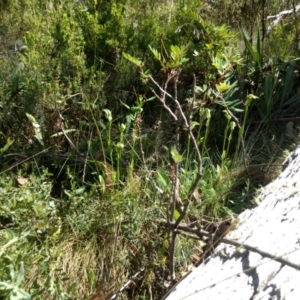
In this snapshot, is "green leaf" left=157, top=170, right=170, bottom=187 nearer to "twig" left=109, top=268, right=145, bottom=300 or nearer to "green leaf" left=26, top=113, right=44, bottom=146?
"twig" left=109, top=268, right=145, bottom=300

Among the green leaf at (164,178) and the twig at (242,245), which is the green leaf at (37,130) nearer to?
the green leaf at (164,178)

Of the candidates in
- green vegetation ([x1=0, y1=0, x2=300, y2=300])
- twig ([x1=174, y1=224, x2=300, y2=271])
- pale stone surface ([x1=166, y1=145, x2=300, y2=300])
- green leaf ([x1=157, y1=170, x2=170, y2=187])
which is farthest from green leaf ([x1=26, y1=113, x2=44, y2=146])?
pale stone surface ([x1=166, y1=145, x2=300, y2=300])

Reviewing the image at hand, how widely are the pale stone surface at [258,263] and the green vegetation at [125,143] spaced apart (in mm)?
329

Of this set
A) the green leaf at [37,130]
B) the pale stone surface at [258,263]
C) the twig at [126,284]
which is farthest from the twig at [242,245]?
the green leaf at [37,130]

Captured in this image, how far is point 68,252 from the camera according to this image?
108 inches

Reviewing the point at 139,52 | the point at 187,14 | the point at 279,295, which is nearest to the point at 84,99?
the point at 139,52

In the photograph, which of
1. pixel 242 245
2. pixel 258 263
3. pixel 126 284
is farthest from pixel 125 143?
pixel 258 263

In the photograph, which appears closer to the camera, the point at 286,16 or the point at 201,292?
the point at 201,292

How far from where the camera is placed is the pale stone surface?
5.93 feet

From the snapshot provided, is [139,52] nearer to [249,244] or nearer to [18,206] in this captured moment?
[18,206]

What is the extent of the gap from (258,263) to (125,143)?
5.27 ft

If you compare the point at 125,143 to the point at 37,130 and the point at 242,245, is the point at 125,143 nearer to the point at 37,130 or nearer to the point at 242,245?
the point at 37,130

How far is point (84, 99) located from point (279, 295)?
6.32 feet

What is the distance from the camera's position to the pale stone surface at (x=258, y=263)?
5.93ft
